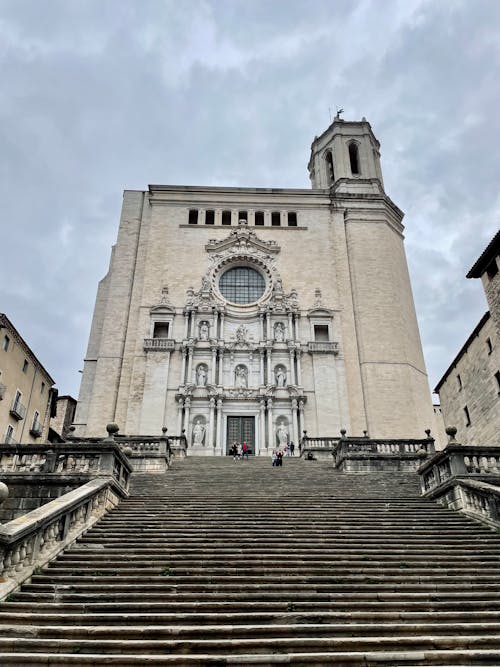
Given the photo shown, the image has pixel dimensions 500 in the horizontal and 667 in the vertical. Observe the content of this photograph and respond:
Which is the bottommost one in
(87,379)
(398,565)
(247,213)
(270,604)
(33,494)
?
(270,604)

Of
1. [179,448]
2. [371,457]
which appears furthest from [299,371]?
[371,457]

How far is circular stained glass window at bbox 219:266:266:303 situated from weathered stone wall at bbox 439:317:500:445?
12.3 metres

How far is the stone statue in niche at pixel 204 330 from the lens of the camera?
29.0 m

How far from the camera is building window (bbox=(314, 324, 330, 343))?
29.7m

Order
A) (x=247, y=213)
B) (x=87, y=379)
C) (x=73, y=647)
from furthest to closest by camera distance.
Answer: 1. (x=247, y=213)
2. (x=87, y=379)
3. (x=73, y=647)

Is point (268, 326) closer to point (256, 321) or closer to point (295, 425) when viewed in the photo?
point (256, 321)

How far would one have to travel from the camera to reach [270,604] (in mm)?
6348

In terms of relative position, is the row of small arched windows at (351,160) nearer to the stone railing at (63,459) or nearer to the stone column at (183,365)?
the stone column at (183,365)

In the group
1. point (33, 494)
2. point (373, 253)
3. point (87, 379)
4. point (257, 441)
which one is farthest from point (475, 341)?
point (33, 494)

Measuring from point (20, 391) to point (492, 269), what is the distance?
78.8 ft

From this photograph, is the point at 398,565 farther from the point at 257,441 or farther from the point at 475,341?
the point at 475,341

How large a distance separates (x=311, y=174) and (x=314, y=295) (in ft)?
48.4

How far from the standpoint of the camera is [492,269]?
2189cm

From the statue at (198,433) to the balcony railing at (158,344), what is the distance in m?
4.64
